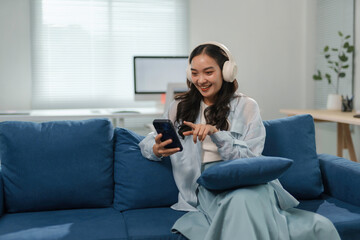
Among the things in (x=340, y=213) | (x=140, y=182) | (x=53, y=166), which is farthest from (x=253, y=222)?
(x=53, y=166)

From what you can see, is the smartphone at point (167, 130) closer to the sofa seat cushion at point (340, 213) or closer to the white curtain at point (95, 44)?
the sofa seat cushion at point (340, 213)

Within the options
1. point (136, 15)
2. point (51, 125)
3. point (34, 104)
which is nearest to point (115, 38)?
point (136, 15)

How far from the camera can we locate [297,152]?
83.9 inches

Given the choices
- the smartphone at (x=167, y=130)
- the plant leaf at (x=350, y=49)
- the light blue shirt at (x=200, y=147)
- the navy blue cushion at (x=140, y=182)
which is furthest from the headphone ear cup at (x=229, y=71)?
the plant leaf at (x=350, y=49)

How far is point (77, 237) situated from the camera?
1644mm

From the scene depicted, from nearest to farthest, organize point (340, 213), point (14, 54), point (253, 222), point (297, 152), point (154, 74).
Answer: point (253, 222) < point (340, 213) < point (297, 152) < point (154, 74) < point (14, 54)

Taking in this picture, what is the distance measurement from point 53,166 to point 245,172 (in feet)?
2.92

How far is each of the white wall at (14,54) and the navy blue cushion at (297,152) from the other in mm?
3249

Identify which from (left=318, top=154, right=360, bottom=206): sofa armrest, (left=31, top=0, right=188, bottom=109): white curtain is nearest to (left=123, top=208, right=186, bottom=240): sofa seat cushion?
(left=318, top=154, right=360, bottom=206): sofa armrest

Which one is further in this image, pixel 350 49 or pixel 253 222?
pixel 350 49

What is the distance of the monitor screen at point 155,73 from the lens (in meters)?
4.23

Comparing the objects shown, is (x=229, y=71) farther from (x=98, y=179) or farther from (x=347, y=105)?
(x=347, y=105)

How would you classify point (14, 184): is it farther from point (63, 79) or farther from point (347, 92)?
point (347, 92)

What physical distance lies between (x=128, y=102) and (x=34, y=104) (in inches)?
40.4
